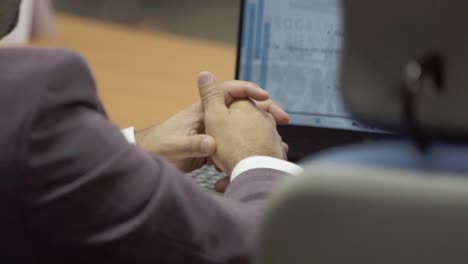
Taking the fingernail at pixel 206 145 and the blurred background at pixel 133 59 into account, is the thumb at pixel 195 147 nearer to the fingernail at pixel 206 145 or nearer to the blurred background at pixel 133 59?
the fingernail at pixel 206 145

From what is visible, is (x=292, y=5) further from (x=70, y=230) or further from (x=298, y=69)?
(x=70, y=230)

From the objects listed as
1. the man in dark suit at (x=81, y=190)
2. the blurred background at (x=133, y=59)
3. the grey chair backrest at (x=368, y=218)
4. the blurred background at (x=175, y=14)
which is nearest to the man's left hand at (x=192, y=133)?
the blurred background at (x=133, y=59)

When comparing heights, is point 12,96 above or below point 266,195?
above

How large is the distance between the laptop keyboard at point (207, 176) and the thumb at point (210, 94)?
11 centimetres

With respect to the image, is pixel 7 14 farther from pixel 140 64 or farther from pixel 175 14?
pixel 175 14

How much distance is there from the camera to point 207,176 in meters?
1.25

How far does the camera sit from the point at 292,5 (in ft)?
4.15

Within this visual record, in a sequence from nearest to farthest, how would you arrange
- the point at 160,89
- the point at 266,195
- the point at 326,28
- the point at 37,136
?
the point at 37,136
the point at 266,195
the point at 326,28
the point at 160,89

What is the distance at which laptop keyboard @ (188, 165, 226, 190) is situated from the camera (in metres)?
1.21

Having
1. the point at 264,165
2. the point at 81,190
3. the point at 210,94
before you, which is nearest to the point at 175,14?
the point at 210,94

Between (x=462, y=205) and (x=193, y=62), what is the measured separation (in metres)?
1.43

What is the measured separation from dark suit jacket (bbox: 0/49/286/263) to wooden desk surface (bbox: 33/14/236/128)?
78 centimetres

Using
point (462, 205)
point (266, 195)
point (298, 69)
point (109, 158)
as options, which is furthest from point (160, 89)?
point (462, 205)

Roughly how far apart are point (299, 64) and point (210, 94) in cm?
18
